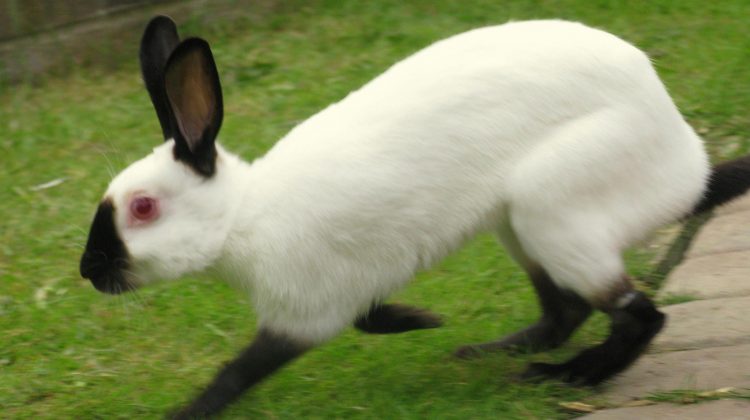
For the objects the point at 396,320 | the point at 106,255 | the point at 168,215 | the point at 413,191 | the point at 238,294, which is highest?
the point at 413,191

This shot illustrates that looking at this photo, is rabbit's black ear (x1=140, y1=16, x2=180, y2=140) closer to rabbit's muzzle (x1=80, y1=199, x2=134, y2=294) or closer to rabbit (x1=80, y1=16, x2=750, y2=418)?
rabbit (x1=80, y1=16, x2=750, y2=418)

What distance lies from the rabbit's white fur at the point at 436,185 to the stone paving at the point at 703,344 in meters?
0.34

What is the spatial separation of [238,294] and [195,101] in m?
1.10

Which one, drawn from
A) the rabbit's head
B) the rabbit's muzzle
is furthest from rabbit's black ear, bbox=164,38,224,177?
the rabbit's muzzle

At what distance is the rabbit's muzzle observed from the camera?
359 centimetres

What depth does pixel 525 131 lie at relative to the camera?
356 cm

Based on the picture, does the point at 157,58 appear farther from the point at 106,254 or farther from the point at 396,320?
the point at 396,320

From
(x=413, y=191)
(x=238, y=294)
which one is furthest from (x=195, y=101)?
(x=238, y=294)

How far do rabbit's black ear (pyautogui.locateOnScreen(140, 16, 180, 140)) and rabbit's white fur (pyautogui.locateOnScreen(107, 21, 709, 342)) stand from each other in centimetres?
17

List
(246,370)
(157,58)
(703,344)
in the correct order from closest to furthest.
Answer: (246,370), (157,58), (703,344)

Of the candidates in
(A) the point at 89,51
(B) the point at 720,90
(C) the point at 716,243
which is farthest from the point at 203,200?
(A) the point at 89,51

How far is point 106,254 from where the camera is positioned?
142 inches

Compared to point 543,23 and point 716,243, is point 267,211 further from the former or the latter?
point 716,243

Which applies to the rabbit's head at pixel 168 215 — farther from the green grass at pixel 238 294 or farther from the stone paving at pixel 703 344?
the stone paving at pixel 703 344
